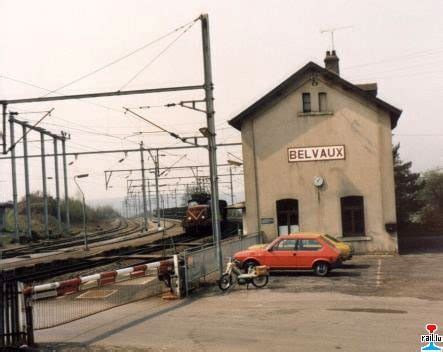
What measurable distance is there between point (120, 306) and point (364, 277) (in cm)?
A: 839

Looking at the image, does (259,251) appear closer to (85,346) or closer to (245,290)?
(245,290)

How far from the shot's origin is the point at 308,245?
19.8 metres

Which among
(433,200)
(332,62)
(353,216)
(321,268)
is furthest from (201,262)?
(433,200)

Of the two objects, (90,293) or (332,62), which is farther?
(332,62)

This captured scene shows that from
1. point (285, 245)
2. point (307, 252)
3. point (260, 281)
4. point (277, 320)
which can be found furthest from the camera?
point (285, 245)

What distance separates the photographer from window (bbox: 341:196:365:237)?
27.5 meters

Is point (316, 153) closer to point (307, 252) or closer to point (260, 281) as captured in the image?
point (307, 252)

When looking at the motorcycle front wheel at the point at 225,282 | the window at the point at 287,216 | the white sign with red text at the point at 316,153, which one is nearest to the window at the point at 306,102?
the white sign with red text at the point at 316,153

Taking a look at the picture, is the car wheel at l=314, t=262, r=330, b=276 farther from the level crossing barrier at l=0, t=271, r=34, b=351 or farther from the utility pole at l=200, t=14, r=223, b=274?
the level crossing barrier at l=0, t=271, r=34, b=351

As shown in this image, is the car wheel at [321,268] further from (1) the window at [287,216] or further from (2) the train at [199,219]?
(2) the train at [199,219]

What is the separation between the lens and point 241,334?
1068cm

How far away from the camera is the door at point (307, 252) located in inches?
772

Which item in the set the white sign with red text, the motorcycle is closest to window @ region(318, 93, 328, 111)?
the white sign with red text

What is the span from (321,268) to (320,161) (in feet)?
31.6
